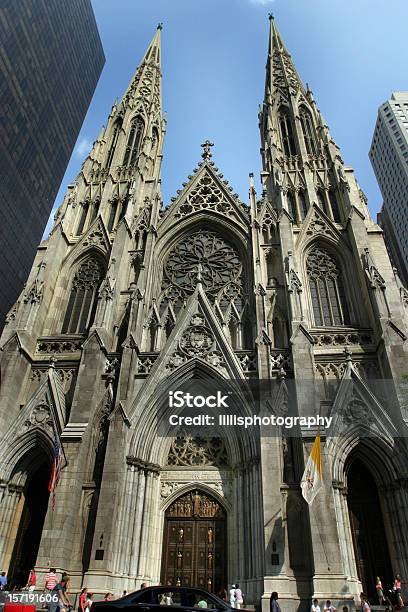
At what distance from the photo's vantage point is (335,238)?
22047 mm

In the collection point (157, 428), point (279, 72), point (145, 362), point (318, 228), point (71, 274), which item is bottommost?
point (157, 428)

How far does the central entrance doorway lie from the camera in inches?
578

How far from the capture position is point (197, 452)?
17.1 meters

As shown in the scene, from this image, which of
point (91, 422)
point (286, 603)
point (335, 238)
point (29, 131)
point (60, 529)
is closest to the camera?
point (286, 603)

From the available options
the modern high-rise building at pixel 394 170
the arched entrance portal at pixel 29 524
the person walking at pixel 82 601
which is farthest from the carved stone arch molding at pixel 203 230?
the modern high-rise building at pixel 394 170

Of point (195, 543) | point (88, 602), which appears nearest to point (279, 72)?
point (195, 543)

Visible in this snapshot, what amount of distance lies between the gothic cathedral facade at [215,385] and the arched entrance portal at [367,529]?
0.05 metres

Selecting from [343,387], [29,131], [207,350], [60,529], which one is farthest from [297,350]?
[29,131]

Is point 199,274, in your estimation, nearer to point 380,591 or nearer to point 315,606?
point 315,606

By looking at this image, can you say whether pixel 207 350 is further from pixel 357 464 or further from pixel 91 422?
pixel 357 464

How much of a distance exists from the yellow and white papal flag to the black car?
6231 millimetres

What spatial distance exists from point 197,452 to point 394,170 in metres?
48.4

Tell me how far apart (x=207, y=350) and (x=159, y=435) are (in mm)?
3870

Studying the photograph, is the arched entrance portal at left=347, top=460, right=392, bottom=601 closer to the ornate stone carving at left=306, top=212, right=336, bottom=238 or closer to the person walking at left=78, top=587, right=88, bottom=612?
the person walking at left=78, top=587, right=88, bottom=612
